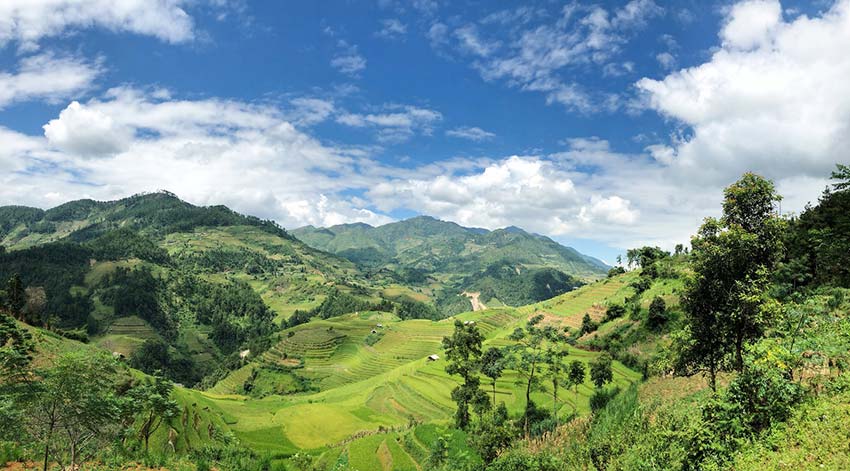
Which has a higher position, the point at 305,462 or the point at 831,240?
the point at 831,240

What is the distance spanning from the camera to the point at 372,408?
73.8 meters

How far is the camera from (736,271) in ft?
57.3

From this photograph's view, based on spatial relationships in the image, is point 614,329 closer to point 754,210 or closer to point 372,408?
point 372,408

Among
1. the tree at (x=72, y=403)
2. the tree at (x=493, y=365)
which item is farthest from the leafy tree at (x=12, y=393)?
the tree at (x=493, y=365)

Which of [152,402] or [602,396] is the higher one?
[152,402]

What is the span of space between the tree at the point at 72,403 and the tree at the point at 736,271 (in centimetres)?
2672

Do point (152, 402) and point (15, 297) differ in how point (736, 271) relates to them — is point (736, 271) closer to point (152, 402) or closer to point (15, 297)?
point (152, 402)

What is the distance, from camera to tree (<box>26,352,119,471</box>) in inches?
609

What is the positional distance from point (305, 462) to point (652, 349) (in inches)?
2348

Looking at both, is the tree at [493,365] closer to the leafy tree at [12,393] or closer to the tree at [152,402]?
the tree at [152,402]

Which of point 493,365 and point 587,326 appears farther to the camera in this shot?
point 587,326

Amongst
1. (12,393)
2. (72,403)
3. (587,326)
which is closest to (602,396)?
(72,403)

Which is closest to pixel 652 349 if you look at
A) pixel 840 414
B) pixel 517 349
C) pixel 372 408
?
pixel 517 349

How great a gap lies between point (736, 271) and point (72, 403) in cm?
2912
